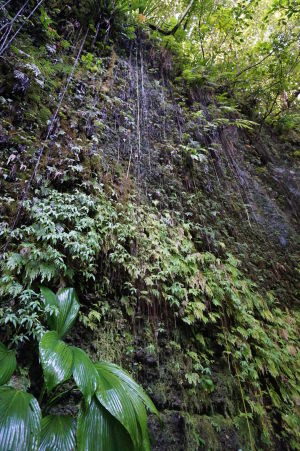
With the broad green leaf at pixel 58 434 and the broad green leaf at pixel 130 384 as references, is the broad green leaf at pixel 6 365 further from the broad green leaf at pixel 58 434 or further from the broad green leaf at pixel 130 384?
the broad green leaf at pixel 130 384

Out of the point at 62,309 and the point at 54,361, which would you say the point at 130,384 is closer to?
the point at 54,361

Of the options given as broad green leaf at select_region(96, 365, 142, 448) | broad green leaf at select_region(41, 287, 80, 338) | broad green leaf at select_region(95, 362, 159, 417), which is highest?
broad green leaf at select_region(96, 365, 142, 448)

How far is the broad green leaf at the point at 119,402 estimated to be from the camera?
138 centimetres

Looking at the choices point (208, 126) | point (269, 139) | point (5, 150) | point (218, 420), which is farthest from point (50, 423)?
point (269, 139)

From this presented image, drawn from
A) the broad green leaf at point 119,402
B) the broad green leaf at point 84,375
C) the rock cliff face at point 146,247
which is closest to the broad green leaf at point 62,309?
the rock cliff face at point 146,247

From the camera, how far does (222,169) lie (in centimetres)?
539

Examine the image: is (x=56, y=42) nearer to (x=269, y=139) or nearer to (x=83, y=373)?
(x=83, y=373)

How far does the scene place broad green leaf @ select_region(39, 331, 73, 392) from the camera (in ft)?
4.48

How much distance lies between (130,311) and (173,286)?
61 cm

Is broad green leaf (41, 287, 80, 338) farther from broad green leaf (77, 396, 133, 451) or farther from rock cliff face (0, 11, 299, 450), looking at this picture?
broad green leaf (77, 396, 133, 451)

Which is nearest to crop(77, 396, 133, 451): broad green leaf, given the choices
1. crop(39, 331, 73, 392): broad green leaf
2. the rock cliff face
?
crop(39, 331, 73, 392): broad green leaf

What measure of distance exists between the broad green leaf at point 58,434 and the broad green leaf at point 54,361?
275mm

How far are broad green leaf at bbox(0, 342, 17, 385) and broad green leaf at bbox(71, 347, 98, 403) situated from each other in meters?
0.35

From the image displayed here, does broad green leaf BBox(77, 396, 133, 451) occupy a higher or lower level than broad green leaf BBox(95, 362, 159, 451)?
lower
